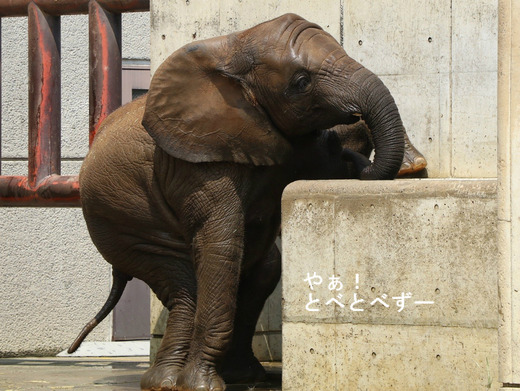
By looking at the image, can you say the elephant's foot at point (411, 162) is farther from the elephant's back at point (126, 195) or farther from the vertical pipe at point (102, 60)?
the vertical pipe at point (102, 60)

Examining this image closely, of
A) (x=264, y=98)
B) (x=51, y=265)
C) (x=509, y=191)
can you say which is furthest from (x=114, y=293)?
(x=509, y=191)

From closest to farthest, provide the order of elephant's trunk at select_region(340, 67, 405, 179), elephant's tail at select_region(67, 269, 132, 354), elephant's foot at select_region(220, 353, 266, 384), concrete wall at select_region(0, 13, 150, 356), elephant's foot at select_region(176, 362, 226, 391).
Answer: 1. elephant's trunk at select_region(340, 67, 405, 179)
2. elephant's foot at select_region(176, 362, 226, 391)
3. elephant's foot at select_region(220, 353, 266, 384)
4. elephant's tail at select_region(67, 269, 132, 354)
5. concrete wall at select_region(0, 13, 150, 356)

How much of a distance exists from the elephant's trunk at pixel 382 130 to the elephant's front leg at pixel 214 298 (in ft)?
3.03

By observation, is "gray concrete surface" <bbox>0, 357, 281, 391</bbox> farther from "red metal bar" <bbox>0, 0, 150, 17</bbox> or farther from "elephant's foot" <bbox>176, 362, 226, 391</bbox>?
"red metal bar" <bbox>0, 0, 150, 17</bbox>

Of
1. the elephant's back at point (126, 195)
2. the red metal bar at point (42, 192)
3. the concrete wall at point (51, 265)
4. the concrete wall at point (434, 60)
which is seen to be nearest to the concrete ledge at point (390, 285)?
the elephant's back at point (126, 195)

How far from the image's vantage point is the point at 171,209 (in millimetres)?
7895

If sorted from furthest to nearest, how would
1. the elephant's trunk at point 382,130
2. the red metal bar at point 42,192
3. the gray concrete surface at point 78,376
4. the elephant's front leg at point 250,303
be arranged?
the red metal bar at point 42,192 → the elephant's front leg at point 250,303 → the gray concrete surface at point 78,376 → the elephant's trunk at point 382,130

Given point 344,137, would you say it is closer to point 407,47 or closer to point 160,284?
point 407,47

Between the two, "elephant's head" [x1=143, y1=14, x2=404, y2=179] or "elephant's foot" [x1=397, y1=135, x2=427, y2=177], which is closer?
"elephant's head" [x1=143, y1=14, x2=404, y2=179]

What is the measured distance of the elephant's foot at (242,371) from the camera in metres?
8.11

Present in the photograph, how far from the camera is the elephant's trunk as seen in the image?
7.04 metres

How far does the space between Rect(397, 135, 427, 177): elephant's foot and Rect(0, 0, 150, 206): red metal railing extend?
2500mm

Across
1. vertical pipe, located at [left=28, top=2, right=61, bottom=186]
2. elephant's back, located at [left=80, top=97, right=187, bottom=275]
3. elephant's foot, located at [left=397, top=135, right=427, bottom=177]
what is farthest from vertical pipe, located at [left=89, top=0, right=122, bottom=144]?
elephant's foot, located at [left=397, top=135, right=427, bottom=177]

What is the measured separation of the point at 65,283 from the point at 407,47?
538 cm
